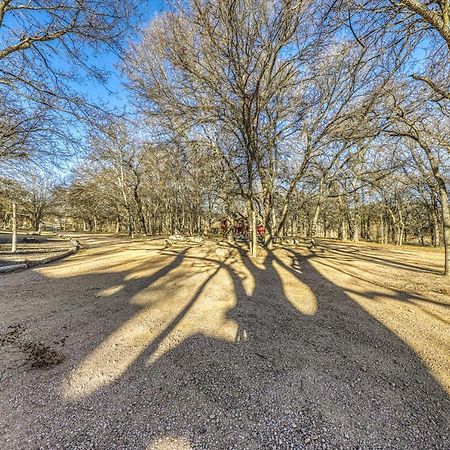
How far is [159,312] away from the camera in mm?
4059

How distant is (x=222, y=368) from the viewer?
2.57 meters

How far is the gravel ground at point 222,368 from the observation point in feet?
5.95

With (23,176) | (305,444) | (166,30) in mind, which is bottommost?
(305,444)

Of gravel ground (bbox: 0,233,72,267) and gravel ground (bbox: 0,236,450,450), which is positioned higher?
gravel ground (bbox: 0,233,72,267)

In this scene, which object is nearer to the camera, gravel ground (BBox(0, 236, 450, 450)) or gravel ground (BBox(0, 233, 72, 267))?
gravel ground (BBox(0, 236, 450, 450))

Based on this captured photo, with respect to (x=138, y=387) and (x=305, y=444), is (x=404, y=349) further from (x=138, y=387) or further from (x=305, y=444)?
(x=138, y=387)

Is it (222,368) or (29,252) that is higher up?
(29,252)

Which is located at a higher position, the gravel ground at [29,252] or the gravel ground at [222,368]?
the gravel ground at [29,252]

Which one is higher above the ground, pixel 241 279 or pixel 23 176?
pixel 23 176

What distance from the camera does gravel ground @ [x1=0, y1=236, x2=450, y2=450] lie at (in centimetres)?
181

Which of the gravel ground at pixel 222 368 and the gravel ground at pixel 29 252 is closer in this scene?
the gravel ground at pixel 222 368

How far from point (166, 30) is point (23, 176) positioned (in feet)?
33.2

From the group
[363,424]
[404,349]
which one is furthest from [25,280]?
[404,349]

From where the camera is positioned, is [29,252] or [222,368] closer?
[222,368]
